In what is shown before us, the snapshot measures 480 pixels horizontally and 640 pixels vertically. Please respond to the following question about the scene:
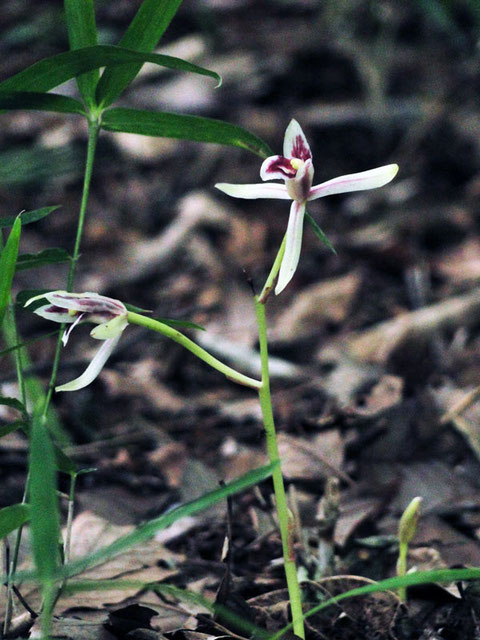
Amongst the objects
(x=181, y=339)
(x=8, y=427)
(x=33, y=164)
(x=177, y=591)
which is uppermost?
(x=33, y=164)

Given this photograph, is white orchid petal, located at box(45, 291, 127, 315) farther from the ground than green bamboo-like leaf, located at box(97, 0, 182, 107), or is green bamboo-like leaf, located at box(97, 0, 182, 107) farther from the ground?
green bamboo-like leaf, located at box(97, 0, 182, 107)

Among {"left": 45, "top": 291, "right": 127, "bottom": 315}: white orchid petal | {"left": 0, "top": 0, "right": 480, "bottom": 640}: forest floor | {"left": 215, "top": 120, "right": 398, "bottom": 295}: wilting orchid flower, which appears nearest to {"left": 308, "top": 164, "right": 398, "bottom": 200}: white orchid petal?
{"left": 215, "top": 120, "right": 398, "bottom": 295}: wilting orchid flower

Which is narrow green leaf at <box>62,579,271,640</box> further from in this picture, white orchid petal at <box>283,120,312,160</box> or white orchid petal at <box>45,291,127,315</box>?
white orchid petal at <box>283,120,312,160</box>

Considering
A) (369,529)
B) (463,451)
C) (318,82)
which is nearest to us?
(369,529)

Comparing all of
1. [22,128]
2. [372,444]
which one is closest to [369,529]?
[372,444]

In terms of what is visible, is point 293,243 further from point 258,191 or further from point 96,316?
point 96,316

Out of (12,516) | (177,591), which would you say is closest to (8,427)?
(12,516)

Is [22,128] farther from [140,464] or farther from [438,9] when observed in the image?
[140,464]
